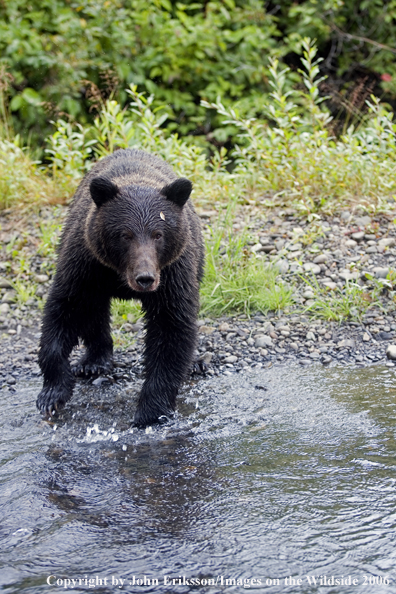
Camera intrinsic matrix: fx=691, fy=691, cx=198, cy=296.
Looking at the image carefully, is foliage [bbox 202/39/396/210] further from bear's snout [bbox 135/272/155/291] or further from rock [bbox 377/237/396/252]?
bear's snout [bbox 135/272/155/291]

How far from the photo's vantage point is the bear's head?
13.6ft

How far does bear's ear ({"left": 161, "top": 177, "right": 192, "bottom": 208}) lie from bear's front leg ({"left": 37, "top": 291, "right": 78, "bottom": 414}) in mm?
1032

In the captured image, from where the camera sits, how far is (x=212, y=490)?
3.66 m

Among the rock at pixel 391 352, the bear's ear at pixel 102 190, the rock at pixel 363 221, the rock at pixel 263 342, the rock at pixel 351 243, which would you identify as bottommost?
the rock at pixel 263 342

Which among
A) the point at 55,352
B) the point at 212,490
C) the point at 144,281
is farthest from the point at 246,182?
the point at 212,490

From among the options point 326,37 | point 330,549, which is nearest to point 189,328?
point 330,549

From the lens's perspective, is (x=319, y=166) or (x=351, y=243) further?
(x=319, y=166)

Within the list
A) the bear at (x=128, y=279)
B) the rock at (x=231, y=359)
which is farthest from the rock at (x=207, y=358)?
the bear at (x=128, y=279)

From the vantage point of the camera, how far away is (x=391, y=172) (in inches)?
289

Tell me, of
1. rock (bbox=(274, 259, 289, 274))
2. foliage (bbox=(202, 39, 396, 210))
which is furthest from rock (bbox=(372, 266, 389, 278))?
foliage (bbox=(202, 39, 396, 210))

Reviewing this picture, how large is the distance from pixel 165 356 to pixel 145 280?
33.8 inches

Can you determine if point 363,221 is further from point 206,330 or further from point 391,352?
point 206,330

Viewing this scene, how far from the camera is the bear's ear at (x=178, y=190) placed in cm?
428

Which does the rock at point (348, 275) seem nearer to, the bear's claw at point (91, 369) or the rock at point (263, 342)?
the rock at point (263, 342)
